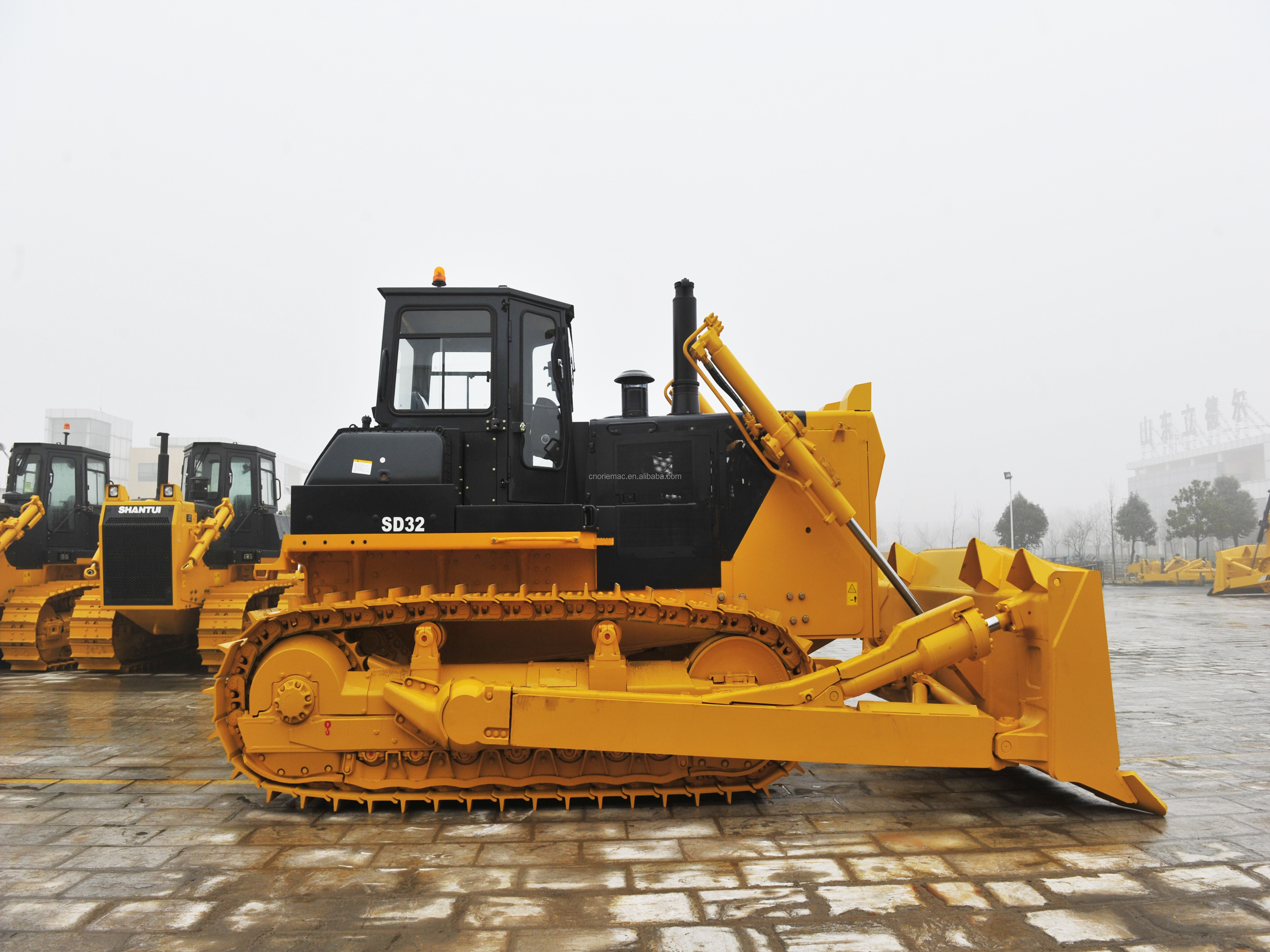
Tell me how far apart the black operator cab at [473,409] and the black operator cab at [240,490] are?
932 cm

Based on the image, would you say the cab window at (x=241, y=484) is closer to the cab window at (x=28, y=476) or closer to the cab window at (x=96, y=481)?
the cab window at (x=96, y=481)

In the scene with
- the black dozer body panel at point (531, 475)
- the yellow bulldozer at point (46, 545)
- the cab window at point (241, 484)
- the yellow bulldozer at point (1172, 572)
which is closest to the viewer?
the black dozer body panel at point (531, 475)

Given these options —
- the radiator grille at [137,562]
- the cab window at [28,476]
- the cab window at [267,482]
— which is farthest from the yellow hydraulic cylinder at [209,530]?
the cab window at [28,476]

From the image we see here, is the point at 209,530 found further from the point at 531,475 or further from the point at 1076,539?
the point at 1076,539

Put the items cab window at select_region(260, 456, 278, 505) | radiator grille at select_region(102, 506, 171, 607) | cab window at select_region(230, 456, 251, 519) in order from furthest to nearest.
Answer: cab window at select_region(260, 456, 278, 505)
cab window at select_region(230, 456, 251, 519)
radiator grille at select_region(102, 506, 171, 607)

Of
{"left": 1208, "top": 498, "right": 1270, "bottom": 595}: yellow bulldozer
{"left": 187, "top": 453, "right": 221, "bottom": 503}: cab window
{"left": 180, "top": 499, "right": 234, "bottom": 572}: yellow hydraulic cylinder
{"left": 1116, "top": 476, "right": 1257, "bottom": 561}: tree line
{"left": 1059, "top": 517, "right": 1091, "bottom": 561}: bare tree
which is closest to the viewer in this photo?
{"left": 180, "top": 499, "right": 234, "bottom": 572}: yellow hydraulic cylinder

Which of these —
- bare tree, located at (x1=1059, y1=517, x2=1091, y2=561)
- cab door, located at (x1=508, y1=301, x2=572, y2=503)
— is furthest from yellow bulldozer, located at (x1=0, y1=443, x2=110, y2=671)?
bare tree, located at (x1=1059, y1=517, x2=1091, y2=561)

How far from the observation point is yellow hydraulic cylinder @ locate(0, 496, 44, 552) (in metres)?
Answer: 11.7

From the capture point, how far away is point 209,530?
1161 cm

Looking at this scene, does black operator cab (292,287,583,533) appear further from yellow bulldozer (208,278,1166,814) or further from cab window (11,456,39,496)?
cab window (11,456,39,496)

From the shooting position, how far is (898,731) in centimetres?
437

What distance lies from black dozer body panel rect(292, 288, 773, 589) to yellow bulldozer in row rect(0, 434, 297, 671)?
5.25 m

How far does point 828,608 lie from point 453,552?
2830 millimetres

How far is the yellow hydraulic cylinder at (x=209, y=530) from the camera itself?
11164 mm
